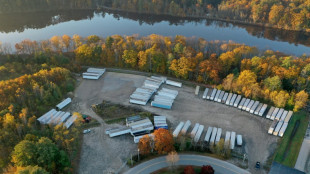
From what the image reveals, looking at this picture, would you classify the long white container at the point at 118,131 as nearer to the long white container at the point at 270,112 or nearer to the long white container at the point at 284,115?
the long white container at the point at 270,112

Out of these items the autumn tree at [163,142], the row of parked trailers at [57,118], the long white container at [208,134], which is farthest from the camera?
the row of parked trailers at [57,118]

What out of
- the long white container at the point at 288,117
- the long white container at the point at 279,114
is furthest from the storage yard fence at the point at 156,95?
the long white container at the point at 288,117

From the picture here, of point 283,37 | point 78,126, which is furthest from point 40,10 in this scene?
point 283,37

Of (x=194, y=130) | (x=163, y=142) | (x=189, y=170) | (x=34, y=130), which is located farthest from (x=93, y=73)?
(x=189, y=170)

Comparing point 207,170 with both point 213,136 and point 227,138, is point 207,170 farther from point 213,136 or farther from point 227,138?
point 227,138

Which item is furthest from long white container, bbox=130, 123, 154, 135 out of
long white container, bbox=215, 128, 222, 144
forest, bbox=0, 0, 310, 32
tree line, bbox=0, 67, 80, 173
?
Result: forest, bbox=0, 0, 310, 32

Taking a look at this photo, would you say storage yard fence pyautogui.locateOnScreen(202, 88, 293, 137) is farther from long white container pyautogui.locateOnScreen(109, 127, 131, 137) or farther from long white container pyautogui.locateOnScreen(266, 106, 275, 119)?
long white container pyautogui.locateOnScreen(109, 127, 131, 137)
